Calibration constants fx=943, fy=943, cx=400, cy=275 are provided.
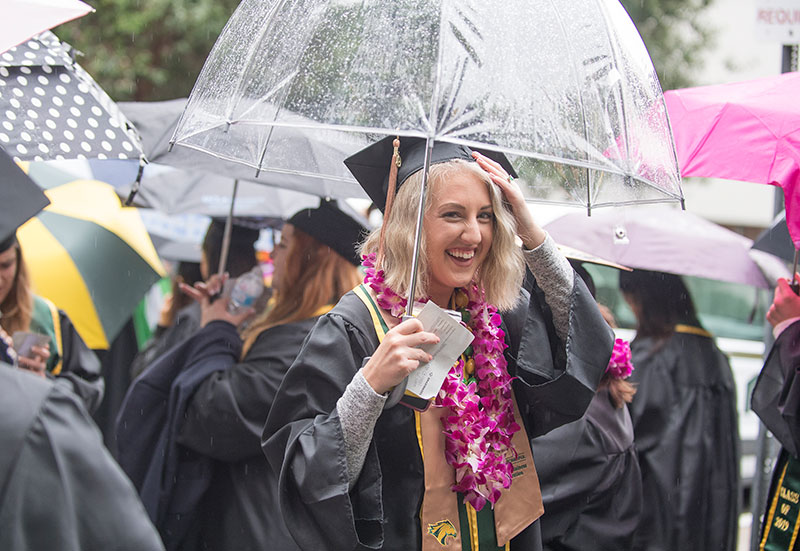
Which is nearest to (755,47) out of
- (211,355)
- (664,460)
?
(664,460)

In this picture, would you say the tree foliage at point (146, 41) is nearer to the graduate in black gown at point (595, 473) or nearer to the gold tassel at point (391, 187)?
the graduate in black gown at point (595, 473)

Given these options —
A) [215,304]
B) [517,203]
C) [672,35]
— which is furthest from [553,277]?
[672,35]

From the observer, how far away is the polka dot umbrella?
10.3 feet

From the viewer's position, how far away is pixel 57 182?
614cm

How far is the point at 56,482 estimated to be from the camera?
1.57 m

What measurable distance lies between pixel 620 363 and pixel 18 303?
2959 mm

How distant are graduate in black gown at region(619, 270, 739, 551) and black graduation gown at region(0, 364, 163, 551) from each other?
419 centimetres

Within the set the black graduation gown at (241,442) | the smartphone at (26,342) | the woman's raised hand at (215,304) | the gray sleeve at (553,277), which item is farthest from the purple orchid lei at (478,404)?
the smartphone at (26,342)

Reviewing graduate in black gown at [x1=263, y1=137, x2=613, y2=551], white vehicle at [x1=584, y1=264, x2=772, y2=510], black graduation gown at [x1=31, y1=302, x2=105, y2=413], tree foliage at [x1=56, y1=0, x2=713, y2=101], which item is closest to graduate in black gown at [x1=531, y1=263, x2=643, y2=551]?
graduate in black gown at [x1=263, y1=137, x2=613, y2=551]

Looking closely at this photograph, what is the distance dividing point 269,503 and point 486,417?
1.56 meters

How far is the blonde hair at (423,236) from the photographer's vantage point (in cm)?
283

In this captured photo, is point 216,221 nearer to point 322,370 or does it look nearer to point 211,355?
point 211,355

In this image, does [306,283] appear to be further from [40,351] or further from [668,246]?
[668,246]

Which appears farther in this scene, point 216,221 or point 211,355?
point 216,221
